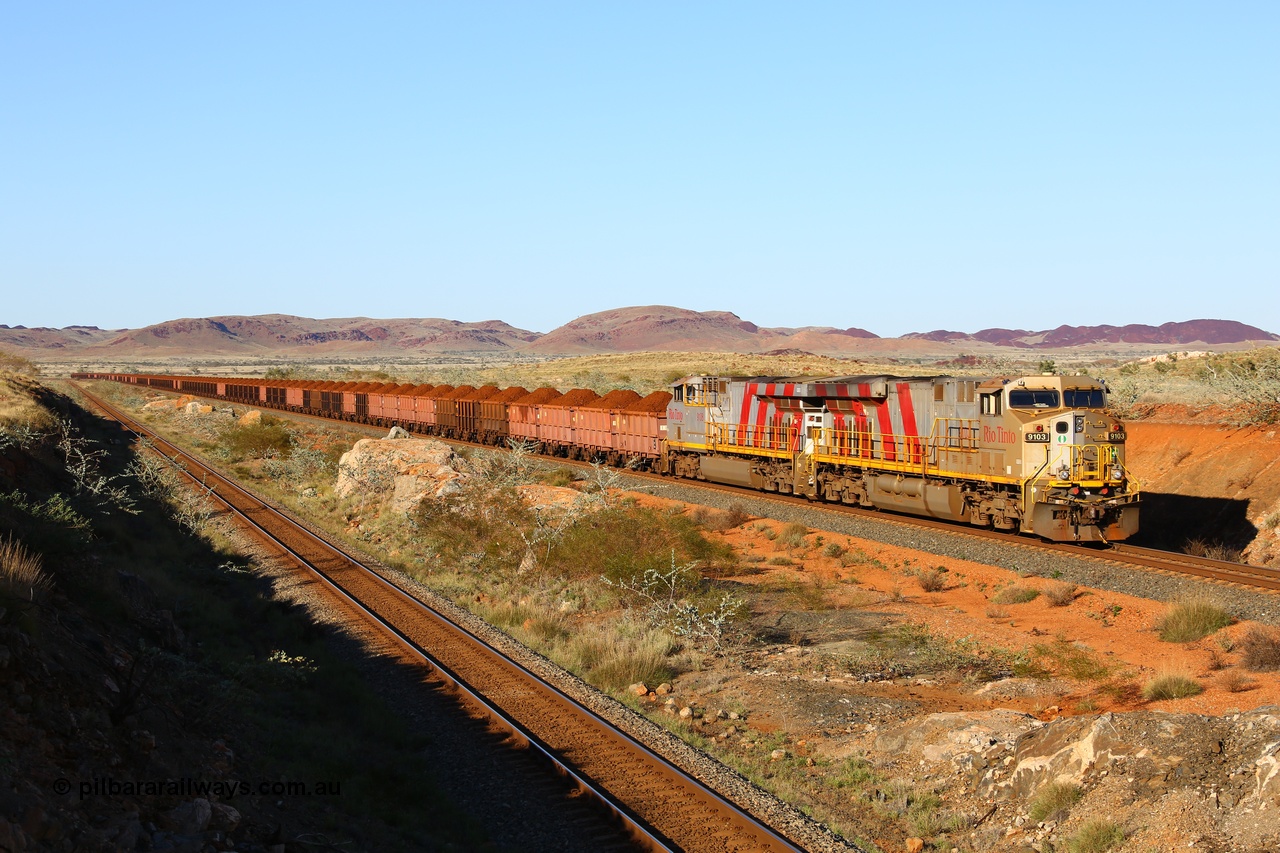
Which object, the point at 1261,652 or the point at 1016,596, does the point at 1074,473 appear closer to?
the point at 1016,596

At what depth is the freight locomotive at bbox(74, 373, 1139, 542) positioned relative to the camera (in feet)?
70.6

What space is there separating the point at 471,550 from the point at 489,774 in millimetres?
13353

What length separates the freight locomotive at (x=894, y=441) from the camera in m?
21.5

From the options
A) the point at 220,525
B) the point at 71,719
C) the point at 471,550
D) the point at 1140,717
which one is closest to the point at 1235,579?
the point at 1140,717

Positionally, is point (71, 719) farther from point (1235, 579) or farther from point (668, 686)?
point (1235, 579)

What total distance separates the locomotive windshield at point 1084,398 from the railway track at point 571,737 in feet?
46.8

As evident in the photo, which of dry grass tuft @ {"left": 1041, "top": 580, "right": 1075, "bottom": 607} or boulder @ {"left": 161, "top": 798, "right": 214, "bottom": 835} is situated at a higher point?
boulder @ {"left": 161, "top": 798, "right": 214, "bottom": 835}

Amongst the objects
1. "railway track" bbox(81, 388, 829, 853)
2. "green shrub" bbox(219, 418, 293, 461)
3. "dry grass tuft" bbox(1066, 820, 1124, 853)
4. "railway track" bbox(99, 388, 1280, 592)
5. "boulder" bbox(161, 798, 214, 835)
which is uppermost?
"green shrub" bbox(219, 418, 293, 461)

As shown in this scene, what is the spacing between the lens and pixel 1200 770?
9.05 meters

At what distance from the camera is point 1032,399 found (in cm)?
2239

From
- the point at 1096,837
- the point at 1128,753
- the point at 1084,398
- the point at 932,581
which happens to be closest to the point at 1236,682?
the point at 1128,753

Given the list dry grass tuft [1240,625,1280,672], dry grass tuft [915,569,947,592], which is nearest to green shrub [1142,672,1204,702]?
dry grass tuft [1240,625,1280,672]

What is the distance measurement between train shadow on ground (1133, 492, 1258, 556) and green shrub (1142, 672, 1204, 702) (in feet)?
43.1

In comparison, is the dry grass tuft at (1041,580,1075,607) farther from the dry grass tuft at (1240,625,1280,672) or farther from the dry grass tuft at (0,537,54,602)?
the dry grass tuft at (0,537,54,602)
